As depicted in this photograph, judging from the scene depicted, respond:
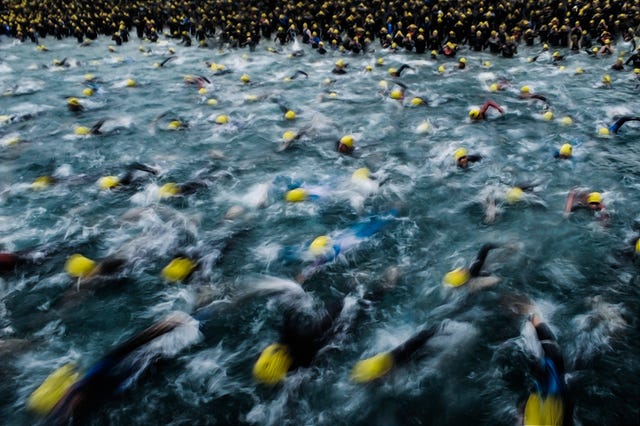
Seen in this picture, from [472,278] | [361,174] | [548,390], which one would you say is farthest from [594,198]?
[548,390]

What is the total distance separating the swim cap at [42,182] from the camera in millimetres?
7367

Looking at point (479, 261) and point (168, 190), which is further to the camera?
point (168, 190)

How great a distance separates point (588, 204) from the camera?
6.39m

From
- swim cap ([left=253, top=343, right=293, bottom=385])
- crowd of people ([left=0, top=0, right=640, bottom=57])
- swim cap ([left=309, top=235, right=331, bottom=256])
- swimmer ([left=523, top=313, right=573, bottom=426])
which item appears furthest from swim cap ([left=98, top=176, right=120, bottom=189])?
crowd of people ([left=0, top=0, right=640, bottom=57])

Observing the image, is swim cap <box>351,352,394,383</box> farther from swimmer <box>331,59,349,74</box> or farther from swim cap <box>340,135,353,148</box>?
swimmer <box>331,59,349,74</box>

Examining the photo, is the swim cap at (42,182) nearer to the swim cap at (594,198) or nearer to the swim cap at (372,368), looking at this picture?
the swim cap at (372,368)

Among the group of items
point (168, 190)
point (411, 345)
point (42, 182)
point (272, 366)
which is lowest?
point (411, 345)

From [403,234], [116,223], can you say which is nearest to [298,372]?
[403,234]

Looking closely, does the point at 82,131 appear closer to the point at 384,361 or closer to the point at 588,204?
the point at 384,361

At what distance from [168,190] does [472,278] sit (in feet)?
16.3

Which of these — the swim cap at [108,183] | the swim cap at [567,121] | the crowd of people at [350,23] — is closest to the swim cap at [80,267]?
the swim cap at [108,183]

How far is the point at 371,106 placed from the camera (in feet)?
35.9

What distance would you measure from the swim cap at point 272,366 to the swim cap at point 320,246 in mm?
1777

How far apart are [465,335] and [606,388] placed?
4.25 ft
